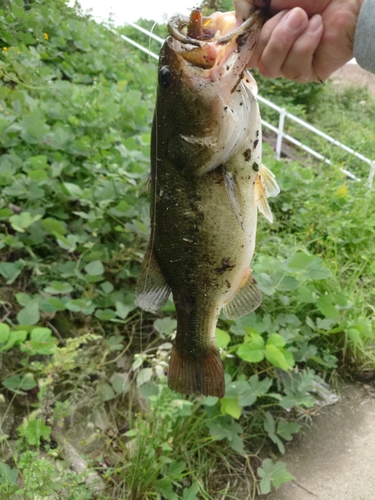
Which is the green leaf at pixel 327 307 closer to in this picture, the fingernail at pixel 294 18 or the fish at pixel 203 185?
the fish at pixel 203 185

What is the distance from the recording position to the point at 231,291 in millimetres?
1493

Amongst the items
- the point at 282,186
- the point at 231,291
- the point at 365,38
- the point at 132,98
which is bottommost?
the point at 282,186

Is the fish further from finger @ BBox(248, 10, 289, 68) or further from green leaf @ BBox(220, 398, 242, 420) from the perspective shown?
green leaf @ BBox(220, 398, 242, 420)

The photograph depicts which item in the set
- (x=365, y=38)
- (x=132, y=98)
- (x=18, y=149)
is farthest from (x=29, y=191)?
(x=365, y=38)

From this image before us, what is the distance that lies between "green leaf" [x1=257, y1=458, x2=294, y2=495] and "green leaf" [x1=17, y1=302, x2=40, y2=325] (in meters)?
1.35

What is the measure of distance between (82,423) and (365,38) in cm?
216

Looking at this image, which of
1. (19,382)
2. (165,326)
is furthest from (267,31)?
(19,382)

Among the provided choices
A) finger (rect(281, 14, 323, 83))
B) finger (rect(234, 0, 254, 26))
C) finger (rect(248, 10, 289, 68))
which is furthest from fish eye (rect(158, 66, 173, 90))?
finger (rect(281, 14, 323, 83))

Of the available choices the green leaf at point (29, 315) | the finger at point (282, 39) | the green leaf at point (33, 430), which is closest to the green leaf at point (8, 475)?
the green leaf at point (33, 430)

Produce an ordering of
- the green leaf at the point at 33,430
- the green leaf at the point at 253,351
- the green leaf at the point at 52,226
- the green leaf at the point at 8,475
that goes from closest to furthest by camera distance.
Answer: the green leaf at the point at 8,475
the green leaf at the point at 33,430
the green leaf at the point at 253,351
the green leaf at the point at 52,226

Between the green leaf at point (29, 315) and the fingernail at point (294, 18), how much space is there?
1701mm

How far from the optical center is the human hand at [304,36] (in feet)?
4.44

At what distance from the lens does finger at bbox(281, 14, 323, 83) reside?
1.41 metres

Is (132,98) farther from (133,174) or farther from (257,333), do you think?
(257,333)
